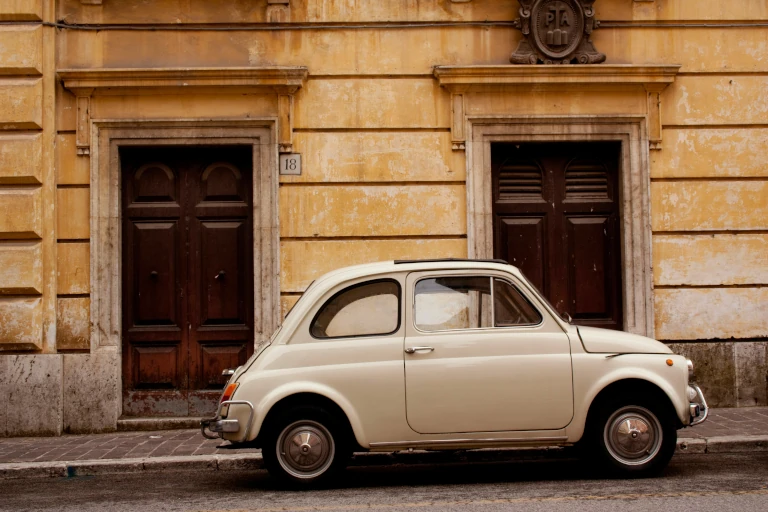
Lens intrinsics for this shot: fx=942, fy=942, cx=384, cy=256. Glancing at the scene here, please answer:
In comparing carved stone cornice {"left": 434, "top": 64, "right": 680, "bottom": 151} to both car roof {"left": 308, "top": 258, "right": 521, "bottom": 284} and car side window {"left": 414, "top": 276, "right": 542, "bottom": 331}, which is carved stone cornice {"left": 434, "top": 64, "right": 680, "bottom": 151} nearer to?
car roof {"left": 308, "top": 258, "right": 521, "bottom": 284}

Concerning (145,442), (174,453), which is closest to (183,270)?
(145,442)

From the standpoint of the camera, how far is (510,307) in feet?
23.6

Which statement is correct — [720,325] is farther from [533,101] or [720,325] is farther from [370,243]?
[370,243]

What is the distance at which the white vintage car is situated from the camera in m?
6.94

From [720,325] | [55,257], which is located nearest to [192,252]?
[55,257]

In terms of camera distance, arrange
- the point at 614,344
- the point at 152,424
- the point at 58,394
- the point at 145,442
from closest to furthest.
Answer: the point at 614,344 → the point at 145,442 → the point at 58,394 → the point at 152,424

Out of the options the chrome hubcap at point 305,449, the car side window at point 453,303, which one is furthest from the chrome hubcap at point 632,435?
the chrome hubcap at point 305,449

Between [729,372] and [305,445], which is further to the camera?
[729,372]

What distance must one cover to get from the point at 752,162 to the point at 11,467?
28.7ft

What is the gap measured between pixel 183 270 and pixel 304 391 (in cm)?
470

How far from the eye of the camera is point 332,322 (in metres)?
7.20

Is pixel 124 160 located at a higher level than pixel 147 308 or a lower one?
higher

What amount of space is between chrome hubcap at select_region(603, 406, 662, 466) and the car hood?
1.43ft

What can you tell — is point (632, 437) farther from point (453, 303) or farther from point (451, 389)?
point (453, 303)
